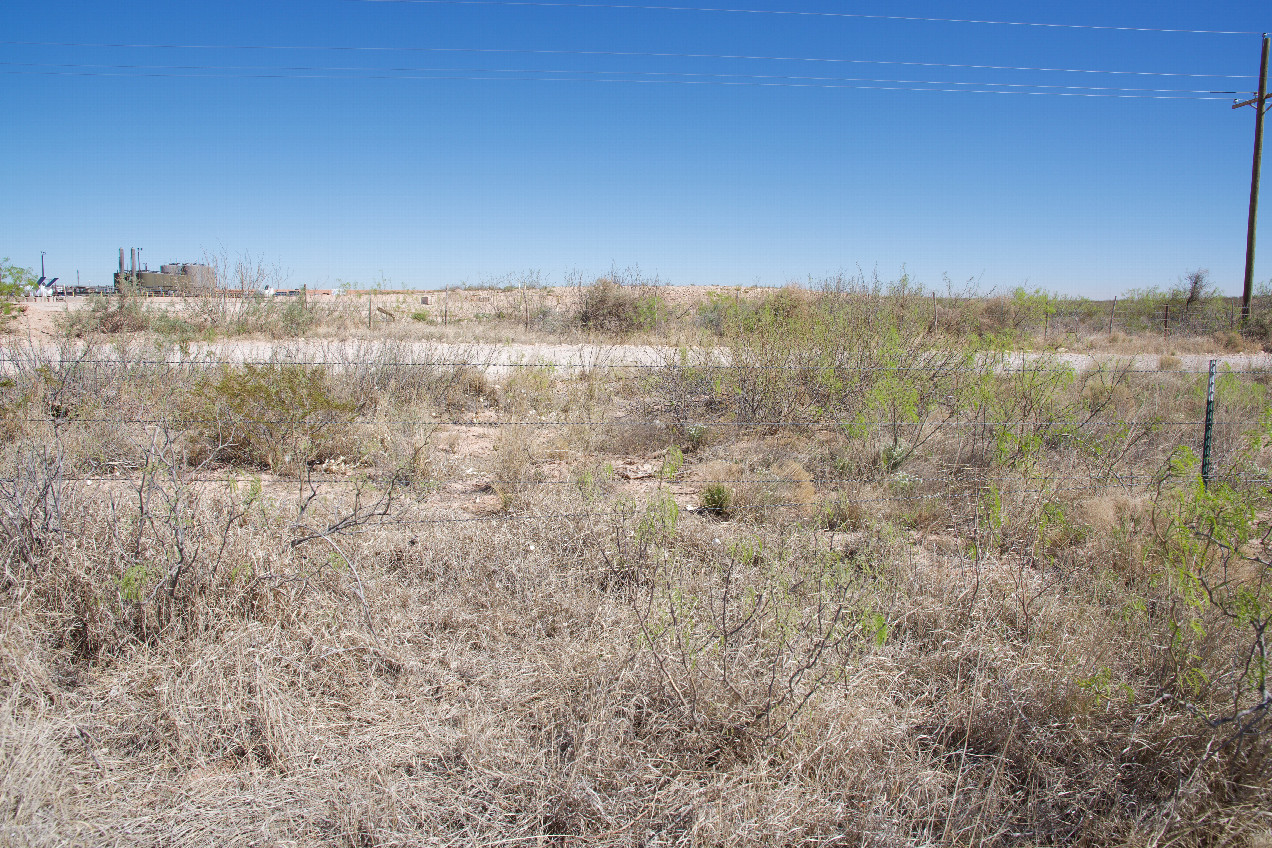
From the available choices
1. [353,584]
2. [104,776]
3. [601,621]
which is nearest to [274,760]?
[104,776]

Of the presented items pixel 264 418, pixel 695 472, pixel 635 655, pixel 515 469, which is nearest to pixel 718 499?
pixel 695 472

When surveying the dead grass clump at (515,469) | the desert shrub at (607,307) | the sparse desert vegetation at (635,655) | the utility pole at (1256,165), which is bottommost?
the sparse desert vegetation at (635,655)

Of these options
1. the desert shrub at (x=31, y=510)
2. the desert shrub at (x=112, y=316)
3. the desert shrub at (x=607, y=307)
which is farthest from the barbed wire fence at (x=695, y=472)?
the desert shrub at (x=607, y=307)

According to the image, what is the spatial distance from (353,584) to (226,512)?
35.9 inches

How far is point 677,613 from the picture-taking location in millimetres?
3635

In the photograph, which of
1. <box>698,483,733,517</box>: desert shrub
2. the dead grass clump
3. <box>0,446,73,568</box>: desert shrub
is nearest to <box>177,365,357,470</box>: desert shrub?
the dead grass clump

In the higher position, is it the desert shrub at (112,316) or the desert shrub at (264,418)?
the desert shrub at (112,316)

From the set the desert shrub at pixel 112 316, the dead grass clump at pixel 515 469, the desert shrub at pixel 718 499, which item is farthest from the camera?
the desert shrub at pixel 112 316

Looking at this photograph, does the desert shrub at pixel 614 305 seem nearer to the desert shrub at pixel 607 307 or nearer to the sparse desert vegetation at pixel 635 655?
the desert shrub at pixel 607 307

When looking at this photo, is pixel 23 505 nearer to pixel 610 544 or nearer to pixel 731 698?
pixel 610 544

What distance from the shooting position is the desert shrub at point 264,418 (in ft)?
20.4

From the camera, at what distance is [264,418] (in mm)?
6340

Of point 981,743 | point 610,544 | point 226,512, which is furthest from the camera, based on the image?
point 610,544

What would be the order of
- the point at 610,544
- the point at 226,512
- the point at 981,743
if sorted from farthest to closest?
1. the point at 610,544
2. the point at 226,512
3. the point at 981,743
